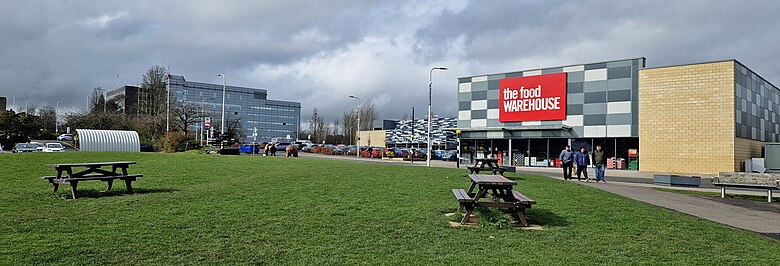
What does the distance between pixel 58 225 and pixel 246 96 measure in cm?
13736

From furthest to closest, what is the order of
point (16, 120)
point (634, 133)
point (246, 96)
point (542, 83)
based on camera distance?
point (246, 96) → point (16, 120) → point (542, 83) → point (634, 133)

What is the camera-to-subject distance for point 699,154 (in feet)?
106

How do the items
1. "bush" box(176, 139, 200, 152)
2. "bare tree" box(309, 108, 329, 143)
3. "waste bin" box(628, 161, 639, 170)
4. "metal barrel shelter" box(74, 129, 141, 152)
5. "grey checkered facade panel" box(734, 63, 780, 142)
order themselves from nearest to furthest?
"grey checkered facade panel" box(734, 63, 780, 142)
"metal barrel shelter" box(74, 129, 141, 152)
"waste bin" box(628, 161, 639, 170)
"bush" box(176, 139, 200, 152)
"bare tree" box(309, 108, 329, 143)

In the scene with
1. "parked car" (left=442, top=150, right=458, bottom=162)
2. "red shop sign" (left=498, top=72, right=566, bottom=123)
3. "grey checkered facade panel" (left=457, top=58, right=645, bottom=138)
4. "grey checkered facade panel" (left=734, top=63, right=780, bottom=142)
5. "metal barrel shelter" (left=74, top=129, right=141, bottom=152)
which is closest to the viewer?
"grey checkered facade panel" (left=734, top=63, right=780, bottom=142)

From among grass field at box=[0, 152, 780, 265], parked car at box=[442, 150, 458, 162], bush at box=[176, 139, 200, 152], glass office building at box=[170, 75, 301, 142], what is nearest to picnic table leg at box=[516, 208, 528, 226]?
grass field at box=[0, 152, 780, 265]

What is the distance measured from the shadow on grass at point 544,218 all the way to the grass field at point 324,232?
0.02 metres

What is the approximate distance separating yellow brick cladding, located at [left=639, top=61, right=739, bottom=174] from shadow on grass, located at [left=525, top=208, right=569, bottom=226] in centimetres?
2721

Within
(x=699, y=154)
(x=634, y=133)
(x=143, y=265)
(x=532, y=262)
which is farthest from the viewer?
(x=634, y=133)

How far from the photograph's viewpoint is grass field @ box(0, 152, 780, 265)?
604 centimetres

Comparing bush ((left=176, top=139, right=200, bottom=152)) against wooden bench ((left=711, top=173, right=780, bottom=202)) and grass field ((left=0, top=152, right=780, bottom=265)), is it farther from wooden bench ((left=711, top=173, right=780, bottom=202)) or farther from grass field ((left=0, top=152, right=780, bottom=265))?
wooden bench ((left=711, top=173, right=780, bottom=202))

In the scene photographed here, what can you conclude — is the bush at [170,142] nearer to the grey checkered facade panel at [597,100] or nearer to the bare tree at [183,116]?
the bare tree at [183,116]

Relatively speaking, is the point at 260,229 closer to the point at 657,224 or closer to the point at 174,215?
the point at 174,215

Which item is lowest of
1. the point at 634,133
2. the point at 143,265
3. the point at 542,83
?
the point at 143,265

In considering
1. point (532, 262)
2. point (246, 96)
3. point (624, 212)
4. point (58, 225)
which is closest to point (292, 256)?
point (532, 262)
